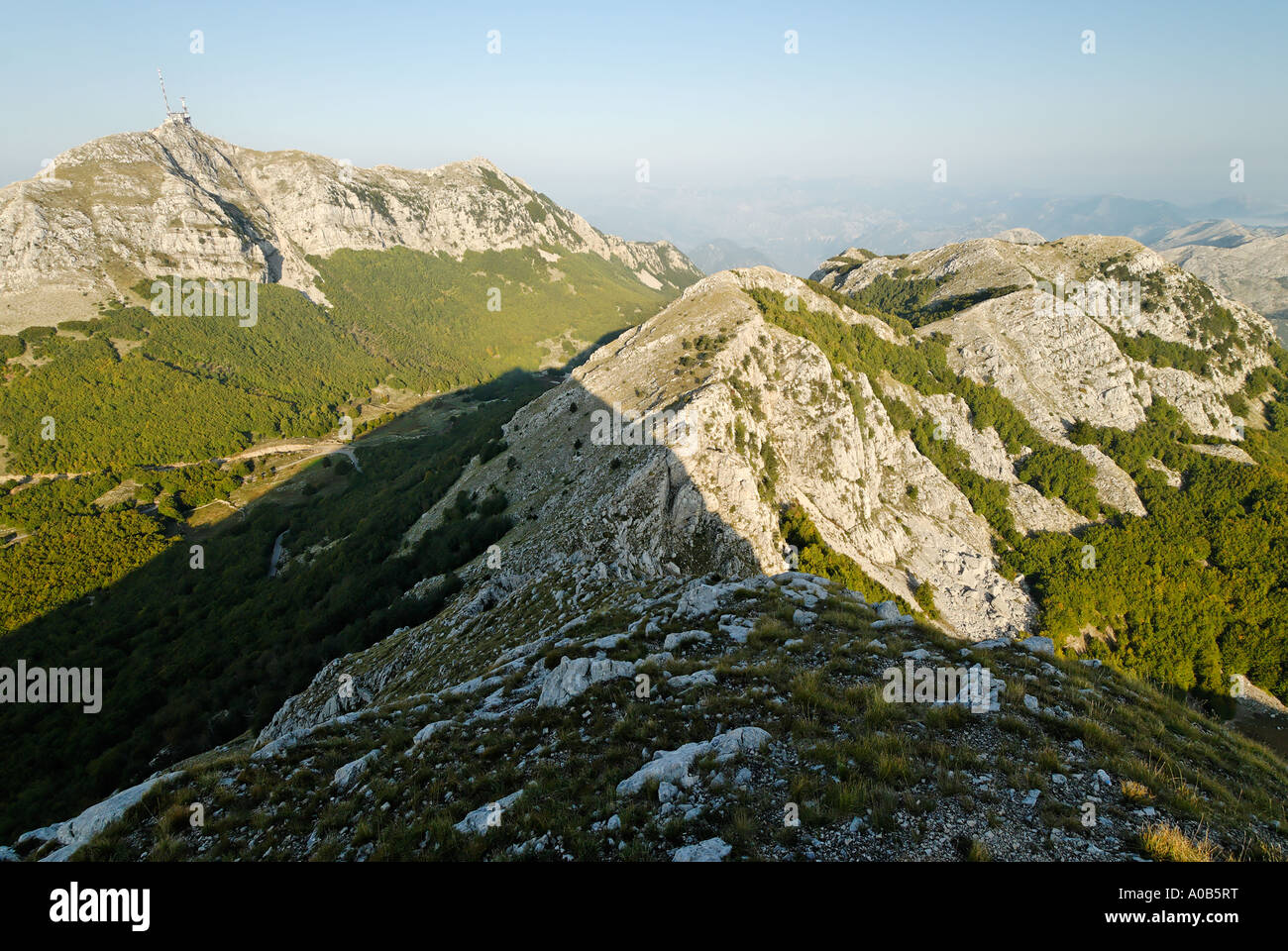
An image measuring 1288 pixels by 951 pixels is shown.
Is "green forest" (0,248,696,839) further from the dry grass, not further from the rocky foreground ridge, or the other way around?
the dry grass

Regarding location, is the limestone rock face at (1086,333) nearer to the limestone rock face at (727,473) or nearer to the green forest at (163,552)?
the limestone rock face at (727,473)

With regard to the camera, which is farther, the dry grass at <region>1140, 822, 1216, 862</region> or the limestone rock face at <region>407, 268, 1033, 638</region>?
the limestone rock face at <region>407, 268, 1033, 638</region>

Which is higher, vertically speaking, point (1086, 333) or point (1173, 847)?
point (1086, 333)

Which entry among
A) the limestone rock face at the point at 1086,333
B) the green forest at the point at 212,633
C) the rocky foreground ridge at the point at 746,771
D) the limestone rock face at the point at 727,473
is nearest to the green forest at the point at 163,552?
the green forest at the point at 212,633

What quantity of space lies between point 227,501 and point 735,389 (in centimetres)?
14879

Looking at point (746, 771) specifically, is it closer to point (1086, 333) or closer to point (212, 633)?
point (212, 633)

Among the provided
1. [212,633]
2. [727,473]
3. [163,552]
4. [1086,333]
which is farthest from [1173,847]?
[163,552]

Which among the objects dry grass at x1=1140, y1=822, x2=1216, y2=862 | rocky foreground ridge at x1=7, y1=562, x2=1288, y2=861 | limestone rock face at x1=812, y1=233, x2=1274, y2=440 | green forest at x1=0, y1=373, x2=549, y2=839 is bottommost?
green forest at x1=0, y1=373, x2=549, y2=839

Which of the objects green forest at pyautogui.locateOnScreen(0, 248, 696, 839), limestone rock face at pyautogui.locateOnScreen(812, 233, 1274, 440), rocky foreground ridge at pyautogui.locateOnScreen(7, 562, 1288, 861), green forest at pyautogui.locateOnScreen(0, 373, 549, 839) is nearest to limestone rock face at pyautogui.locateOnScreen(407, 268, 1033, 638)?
green forest at pyautogui.locateOnScreen(0, 373, 549, 839)

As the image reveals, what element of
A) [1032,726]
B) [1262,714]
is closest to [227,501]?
[1032,726]

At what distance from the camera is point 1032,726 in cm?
1196

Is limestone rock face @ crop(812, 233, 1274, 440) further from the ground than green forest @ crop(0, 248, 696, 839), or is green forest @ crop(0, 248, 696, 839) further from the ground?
limestone rock face @ crop(812, 233, 1274, 440)

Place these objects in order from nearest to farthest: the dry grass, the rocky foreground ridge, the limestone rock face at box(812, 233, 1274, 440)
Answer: the dry grass, the rocky foreground ridge, the limestone rock face at box(812, 233, 1274, 440)
